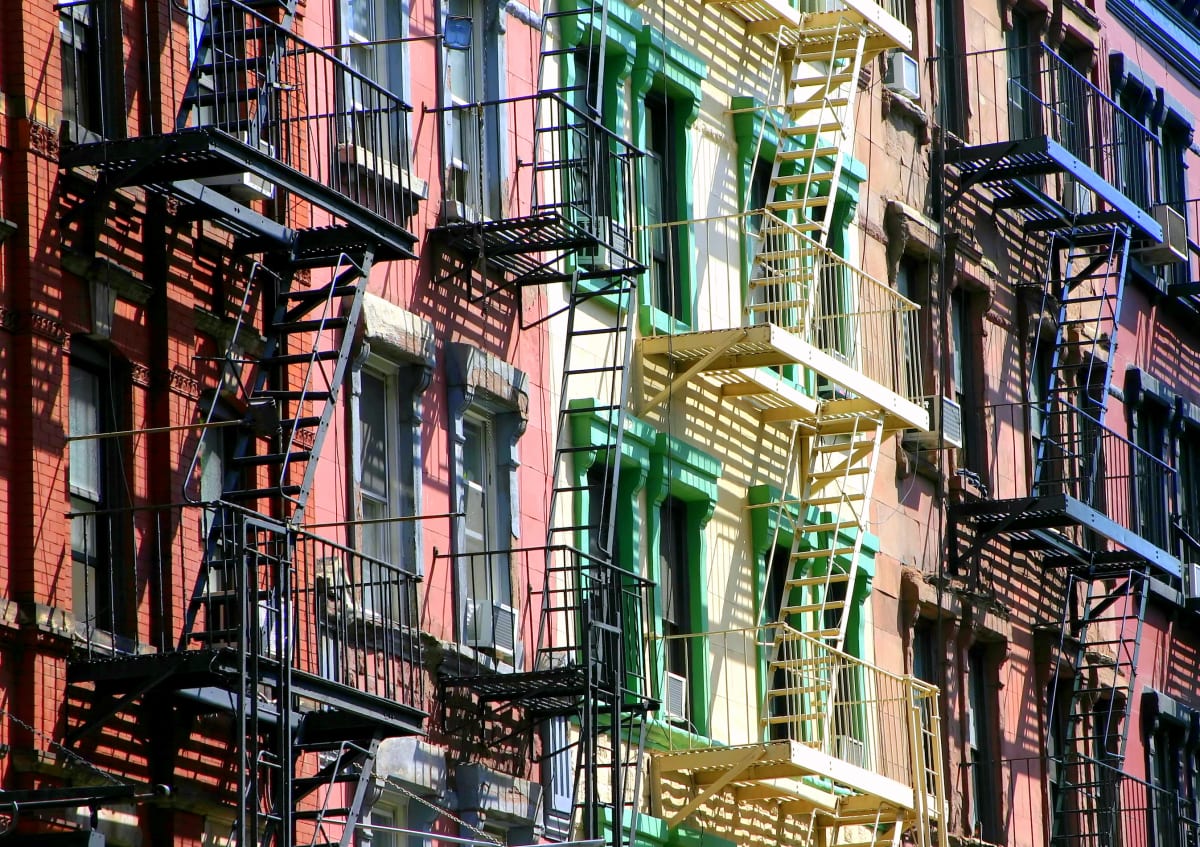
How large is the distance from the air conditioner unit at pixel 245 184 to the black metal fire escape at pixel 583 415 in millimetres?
3268

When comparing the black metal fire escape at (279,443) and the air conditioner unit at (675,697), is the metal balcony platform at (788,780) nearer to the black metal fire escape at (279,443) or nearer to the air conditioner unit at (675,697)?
the air conditioner unit at (675,697)

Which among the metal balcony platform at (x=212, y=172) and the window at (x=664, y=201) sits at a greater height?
the window at (x=664, y=201)

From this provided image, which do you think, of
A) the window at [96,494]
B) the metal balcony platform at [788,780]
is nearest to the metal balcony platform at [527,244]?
the metal balcony platform at [788,780]

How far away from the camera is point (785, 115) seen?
3372 cm

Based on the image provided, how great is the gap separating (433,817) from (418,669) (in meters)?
1.62

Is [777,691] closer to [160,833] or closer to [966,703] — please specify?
[966,703]

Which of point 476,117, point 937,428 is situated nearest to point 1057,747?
point 937,428

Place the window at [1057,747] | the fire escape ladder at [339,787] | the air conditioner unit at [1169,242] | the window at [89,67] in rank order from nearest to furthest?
the window at [89,67]
the fire escape ladder at [339,787]
the window at [1057,747]
the air conditioner unit at [1169,242]

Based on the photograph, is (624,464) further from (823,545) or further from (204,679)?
(204,679)

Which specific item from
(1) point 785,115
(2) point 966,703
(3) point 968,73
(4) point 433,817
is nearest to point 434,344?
(4) point 433,817

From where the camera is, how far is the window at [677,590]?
30500 mm

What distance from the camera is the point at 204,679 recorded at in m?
21.5

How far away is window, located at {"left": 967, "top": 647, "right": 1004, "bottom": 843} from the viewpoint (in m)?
36.5

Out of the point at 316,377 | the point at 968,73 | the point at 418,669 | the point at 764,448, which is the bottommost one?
the point at 418,669
